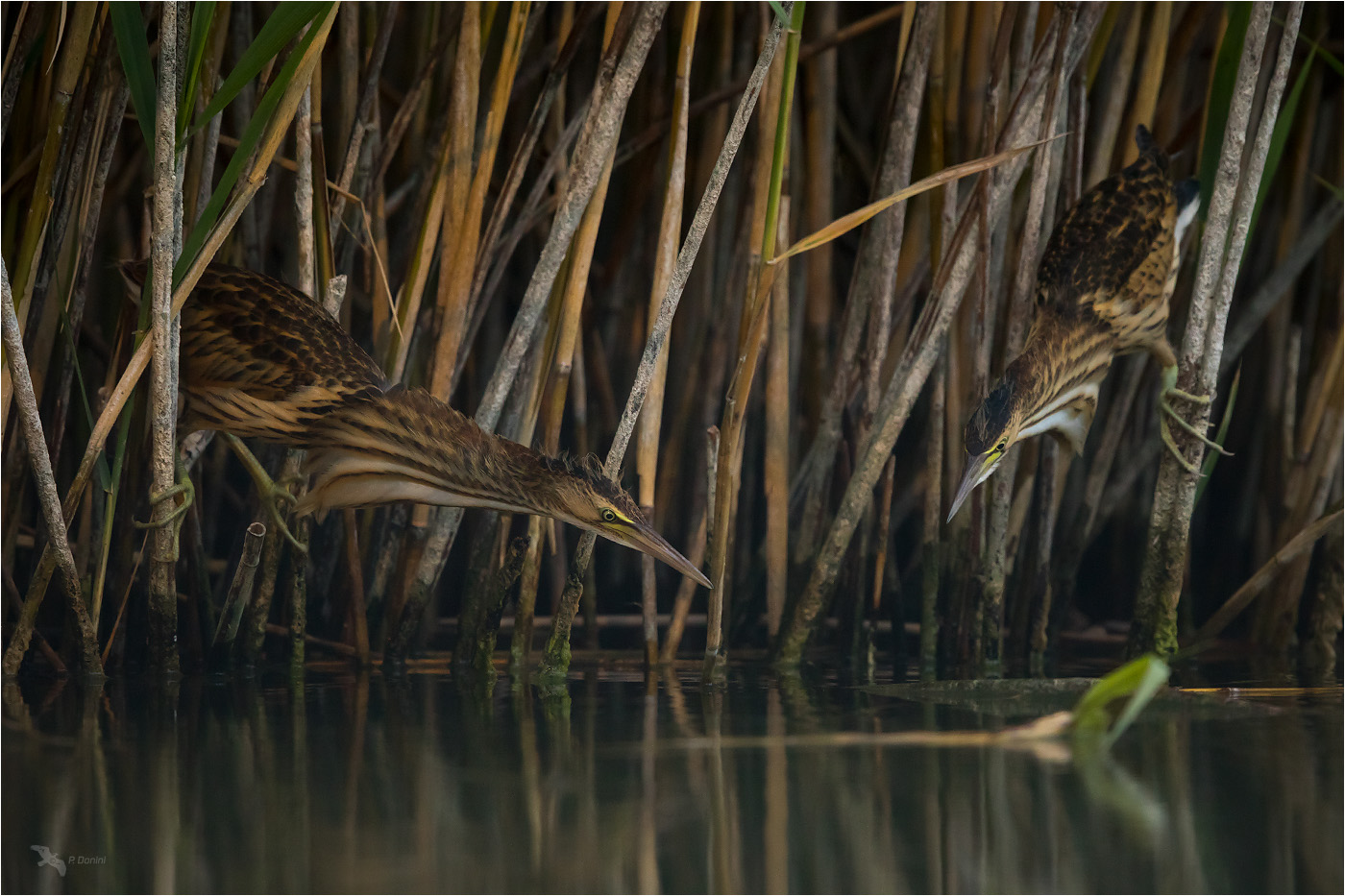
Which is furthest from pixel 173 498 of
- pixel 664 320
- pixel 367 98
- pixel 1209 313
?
pixel 1209 313

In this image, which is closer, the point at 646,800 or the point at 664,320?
the point at 646,800

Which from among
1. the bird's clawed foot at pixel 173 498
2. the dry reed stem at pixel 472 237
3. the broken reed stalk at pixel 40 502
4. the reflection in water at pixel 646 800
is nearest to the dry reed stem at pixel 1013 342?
the reflection in water at pixel 646 800

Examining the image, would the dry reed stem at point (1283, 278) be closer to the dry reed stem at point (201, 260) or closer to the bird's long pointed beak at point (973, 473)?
the bird's long pointed beak at point (973, 473)

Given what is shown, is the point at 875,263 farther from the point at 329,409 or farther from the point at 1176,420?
the point at 329,409

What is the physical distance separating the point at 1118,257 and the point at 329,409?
2005 millimetres

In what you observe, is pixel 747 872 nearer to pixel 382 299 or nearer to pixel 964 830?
pixel 964 830

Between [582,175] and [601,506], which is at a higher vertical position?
[582,175]

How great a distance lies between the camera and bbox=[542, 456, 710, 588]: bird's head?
2.83 metres

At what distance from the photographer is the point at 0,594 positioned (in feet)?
10.1

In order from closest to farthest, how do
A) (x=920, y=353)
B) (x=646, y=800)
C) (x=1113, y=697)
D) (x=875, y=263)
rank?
(x=646, y=800) < (x=1113, y=697) < (x=920, y=353) < (x=875, y=263)

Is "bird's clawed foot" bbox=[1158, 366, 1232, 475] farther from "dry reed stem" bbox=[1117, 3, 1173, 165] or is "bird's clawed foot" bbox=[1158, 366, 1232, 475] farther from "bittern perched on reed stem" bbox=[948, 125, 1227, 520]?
"dry reed stem" bbox=[1117, 3, 1173, 165]

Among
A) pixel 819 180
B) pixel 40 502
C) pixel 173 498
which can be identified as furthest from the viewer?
pixel 819 180

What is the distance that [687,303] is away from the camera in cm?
380

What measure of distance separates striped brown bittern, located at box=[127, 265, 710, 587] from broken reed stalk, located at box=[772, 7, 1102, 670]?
0.63 metres
